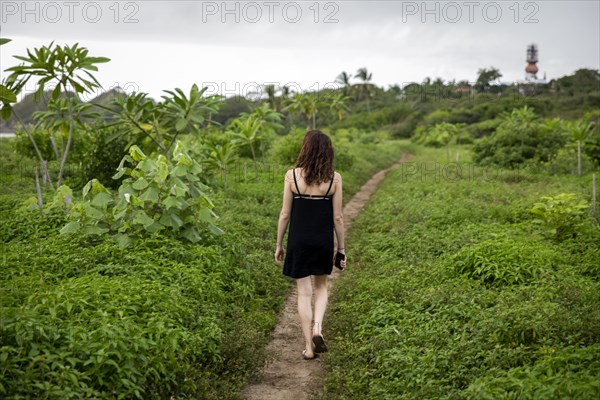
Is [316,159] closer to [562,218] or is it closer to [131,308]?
[131,308]

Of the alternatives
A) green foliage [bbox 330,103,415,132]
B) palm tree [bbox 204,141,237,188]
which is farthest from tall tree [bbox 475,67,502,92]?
palm tree [bbox 204,141,237,188]

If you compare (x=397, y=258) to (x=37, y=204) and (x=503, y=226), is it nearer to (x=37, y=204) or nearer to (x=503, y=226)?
(x=503, y=226)

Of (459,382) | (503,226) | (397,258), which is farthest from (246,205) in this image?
(459,382)

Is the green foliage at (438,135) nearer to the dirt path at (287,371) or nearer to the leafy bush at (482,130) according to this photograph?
the leafy bush at (482,130)

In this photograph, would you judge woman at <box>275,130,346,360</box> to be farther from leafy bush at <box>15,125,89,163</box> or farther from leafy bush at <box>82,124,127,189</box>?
leafy bush at <box>15,125,89,163</box>

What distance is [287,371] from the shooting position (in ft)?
16.6

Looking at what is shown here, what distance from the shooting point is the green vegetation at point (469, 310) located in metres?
4.14

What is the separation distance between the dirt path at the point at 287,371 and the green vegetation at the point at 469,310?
0.18 m

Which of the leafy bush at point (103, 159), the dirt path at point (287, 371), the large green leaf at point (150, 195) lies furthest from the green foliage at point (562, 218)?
the leafy bush at point (103, 159)

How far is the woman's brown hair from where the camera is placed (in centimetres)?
507

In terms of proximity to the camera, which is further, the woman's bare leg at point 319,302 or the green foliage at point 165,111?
the green foliage at point 165,111

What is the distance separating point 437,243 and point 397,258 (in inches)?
28.4

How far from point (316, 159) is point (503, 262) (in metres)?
2.85

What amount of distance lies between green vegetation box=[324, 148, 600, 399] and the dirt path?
7.0 inches
